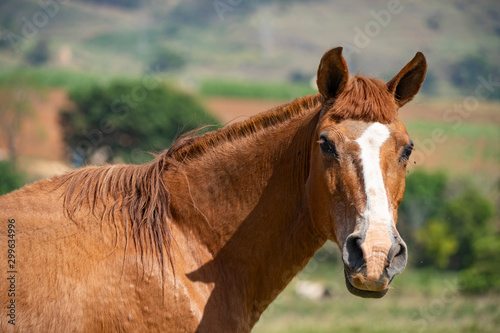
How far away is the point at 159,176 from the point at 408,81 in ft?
7.02

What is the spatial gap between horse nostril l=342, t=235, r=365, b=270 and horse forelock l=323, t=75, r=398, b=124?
3.01 ft

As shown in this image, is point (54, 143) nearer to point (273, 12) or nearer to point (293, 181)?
point (293, 181)

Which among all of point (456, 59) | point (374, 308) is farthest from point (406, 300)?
point (456, 59)

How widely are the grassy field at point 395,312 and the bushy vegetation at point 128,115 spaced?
15.3 m

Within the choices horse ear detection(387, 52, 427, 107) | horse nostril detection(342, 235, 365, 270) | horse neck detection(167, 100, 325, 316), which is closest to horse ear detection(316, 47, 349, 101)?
horse neck detection(167, 100, 325, 316)

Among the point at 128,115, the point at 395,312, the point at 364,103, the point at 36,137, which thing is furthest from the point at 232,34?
the point at 364,103

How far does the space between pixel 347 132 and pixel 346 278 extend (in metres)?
1.02

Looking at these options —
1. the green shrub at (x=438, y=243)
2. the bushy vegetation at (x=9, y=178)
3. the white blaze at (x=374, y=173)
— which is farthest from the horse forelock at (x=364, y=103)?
the green shrub at (x=438, y=243)

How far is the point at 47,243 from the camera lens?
3570mm

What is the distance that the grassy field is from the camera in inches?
556

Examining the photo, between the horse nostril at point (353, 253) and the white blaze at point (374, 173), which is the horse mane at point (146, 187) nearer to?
the white blaze at point (374, 173)

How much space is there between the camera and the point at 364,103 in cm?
375

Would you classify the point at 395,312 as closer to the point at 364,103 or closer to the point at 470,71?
the point at 364,103

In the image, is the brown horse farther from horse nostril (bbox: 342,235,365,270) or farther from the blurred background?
the blurred background
